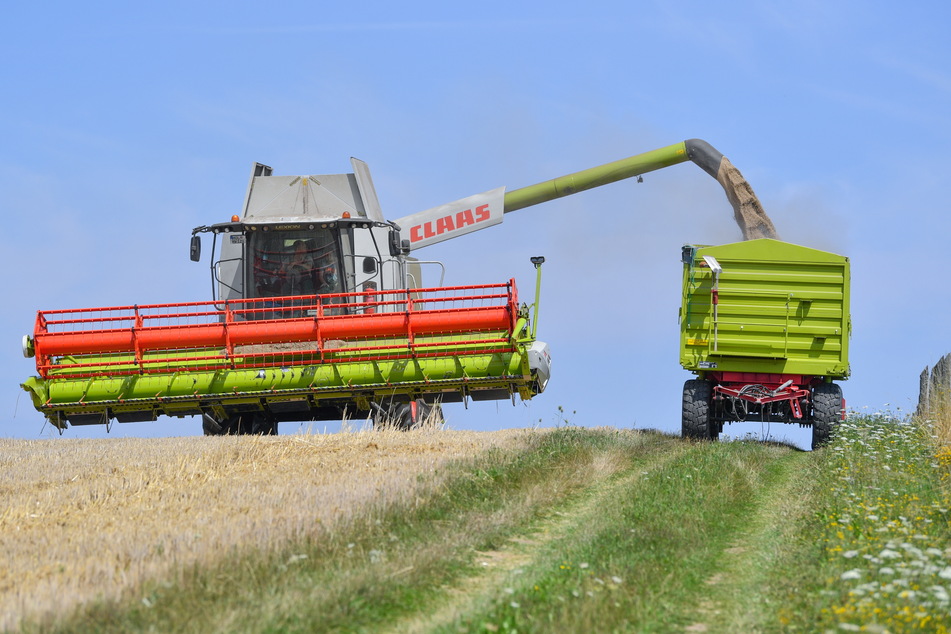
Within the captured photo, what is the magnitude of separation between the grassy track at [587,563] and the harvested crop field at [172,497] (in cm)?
33

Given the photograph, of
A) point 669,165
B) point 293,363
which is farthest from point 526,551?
point 669,165

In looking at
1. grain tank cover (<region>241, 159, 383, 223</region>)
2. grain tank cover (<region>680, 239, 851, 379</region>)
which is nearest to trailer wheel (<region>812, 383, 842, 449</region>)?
grain tank cover (<region>680, 239, 851, 379</region>)

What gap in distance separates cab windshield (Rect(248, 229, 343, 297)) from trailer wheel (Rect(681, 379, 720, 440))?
16.8ft

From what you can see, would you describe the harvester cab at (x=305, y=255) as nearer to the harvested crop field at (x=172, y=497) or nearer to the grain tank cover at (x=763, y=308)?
the harvested crop field at (x=172, y=497)

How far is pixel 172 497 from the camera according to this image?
28.7 feet

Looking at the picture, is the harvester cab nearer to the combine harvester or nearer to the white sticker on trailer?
the combine harvester

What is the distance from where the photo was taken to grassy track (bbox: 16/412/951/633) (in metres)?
5.67

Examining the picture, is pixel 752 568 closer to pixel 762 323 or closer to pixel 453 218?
pixel 762 323

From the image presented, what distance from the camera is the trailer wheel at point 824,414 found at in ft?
49.2

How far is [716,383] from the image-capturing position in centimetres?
1581

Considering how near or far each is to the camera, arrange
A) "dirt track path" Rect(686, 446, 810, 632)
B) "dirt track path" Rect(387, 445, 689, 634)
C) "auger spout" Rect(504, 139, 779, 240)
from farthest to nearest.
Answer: "auger spout" Rect(504, 139, 779, 240)
"dirt track path" Rect(686, 446, 810, 632)
"dirt track path" Rect(387, 445, 689, 634)

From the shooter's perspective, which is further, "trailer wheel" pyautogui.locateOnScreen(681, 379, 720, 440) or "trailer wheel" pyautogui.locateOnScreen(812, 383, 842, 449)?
"trailer wheel" pyautogui.locateOnScreen(681, 379, 720, 440)

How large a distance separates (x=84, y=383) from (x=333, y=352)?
3.22 meters

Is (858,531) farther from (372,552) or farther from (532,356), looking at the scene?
(532,356)
